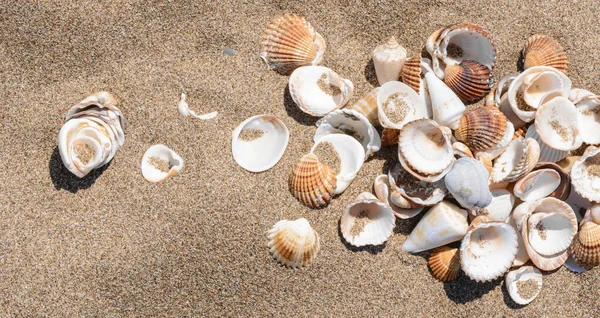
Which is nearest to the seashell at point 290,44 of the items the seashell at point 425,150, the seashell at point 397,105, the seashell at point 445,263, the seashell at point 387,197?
the seashell at point 397,105

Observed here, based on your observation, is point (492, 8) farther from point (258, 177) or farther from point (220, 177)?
point (220, 177)

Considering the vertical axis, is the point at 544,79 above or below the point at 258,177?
above

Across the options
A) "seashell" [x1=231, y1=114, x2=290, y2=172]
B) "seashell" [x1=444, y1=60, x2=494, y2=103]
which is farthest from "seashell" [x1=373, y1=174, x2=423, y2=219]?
"seashell" [x1=444, y1=60, x2=494, y2=103]

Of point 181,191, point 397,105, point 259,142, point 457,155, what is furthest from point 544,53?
point 181,191

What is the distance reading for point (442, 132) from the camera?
9.77 feet

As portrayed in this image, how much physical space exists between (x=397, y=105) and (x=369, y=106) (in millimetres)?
184

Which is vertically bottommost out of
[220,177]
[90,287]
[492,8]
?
[90,287]

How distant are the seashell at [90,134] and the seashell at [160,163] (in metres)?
0.21

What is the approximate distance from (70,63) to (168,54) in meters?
0.63

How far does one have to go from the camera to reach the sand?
297 centimetres

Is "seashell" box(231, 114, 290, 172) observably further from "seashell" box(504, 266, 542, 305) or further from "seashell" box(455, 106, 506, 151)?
"seashell" box(504, 266, 542, 305)

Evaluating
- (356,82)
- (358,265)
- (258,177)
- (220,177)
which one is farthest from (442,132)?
(220,177)

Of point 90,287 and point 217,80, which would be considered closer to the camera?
point 90,287

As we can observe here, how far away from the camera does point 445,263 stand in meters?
3.08
